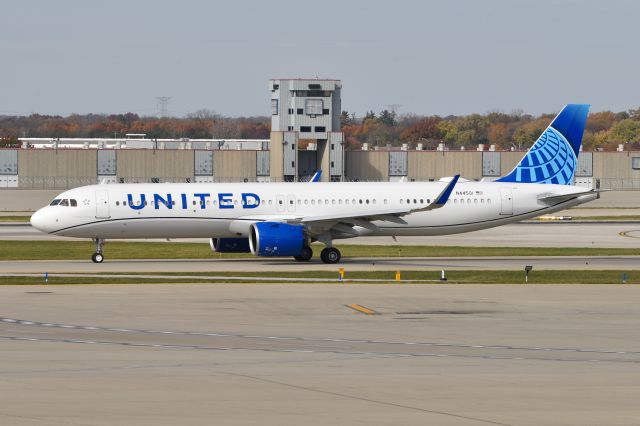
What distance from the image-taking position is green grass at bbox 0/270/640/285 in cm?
4281

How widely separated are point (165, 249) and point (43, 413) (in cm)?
4351

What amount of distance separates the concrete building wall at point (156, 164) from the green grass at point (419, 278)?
8729 cm

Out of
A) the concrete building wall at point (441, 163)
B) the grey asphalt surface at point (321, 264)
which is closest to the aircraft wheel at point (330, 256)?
the grey asphalt surface at point (321, 264)

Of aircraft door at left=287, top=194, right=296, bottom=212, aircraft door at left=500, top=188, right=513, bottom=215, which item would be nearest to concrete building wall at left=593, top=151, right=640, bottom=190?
aircraft door at left=500, top=188, right=513, bottom=215

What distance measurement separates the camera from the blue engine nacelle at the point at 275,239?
50188 millimetres

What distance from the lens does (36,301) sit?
3594cm

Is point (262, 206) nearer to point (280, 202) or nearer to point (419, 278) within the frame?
point (280, 202)

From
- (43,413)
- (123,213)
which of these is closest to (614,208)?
(123,213)

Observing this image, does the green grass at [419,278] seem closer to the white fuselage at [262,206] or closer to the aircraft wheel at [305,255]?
the aircraft wheel at [305,255]

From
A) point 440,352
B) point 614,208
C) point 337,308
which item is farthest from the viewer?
point 614,208

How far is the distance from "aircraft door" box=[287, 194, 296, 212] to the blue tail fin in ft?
37.0

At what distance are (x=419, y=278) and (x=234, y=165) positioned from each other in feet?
294

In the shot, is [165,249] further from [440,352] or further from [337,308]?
[440,352]

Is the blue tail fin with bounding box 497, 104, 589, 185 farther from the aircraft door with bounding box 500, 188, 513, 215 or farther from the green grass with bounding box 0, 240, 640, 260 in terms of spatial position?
the green grass with bounding box 0, 240, 640, 260
